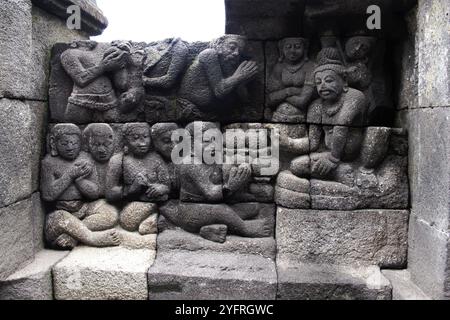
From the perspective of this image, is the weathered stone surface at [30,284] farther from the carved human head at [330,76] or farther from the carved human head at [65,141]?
the carved human head at [330,76]

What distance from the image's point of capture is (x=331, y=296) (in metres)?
2.89

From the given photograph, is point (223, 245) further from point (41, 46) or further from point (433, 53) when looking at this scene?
point (41, 46)

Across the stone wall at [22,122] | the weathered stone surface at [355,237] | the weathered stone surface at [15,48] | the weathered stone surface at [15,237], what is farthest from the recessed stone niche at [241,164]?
the weathered stone surface at [15,48]

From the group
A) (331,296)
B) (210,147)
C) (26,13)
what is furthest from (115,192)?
(331,296)

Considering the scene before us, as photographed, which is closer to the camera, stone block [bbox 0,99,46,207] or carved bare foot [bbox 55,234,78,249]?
stone block [bbox 0,99,46,207]

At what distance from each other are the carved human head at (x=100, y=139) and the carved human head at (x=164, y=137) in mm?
380

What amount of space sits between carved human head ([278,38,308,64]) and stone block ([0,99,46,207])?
6.98 ft

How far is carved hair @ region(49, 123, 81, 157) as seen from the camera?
11.0ft

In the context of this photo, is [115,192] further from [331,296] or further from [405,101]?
[405,101]

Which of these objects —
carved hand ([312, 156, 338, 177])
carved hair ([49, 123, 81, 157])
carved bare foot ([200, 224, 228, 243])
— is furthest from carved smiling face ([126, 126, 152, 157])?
carved hand ([312, 156, 338, 177])

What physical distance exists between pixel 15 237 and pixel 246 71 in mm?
2210

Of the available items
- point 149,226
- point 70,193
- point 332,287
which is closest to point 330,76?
point 332,287

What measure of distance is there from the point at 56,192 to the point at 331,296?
236 cm

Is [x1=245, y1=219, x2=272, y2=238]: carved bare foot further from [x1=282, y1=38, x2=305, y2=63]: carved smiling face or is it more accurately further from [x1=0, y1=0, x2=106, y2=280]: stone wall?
[x1=0, y1=0, x2=106, y2=280]: stone wall
